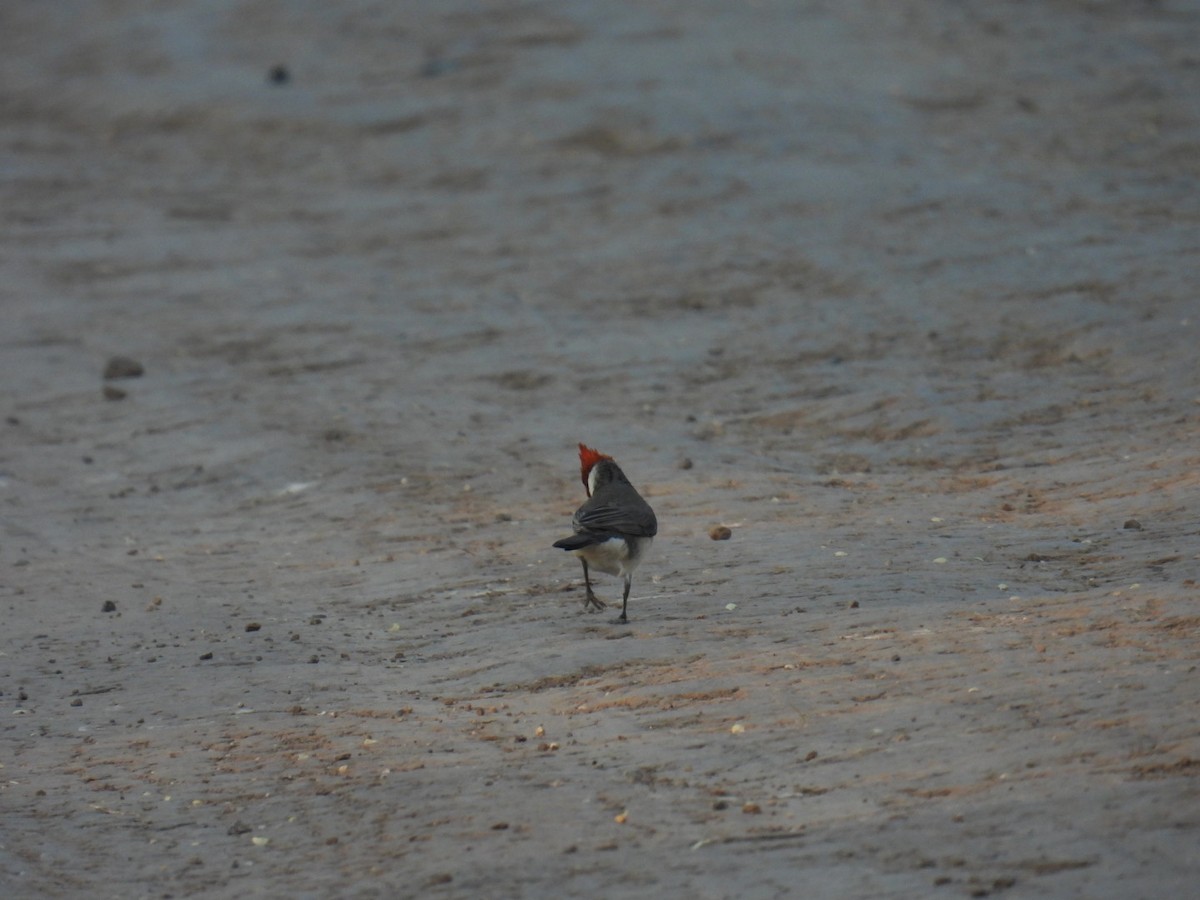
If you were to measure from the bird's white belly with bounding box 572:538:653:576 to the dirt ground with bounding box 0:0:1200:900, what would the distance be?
0.28 m

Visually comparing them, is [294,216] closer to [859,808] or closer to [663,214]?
[663,214]

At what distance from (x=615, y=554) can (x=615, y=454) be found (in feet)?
9.51

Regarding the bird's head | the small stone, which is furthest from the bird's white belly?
the small stone

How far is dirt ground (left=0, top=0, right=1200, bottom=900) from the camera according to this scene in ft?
18.5

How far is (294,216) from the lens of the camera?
17.1 meters

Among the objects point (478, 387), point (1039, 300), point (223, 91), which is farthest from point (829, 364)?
point (223, 91)

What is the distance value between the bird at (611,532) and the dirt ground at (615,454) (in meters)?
0.26

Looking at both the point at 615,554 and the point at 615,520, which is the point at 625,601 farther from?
the point at 615,520

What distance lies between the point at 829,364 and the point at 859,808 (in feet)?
21.9

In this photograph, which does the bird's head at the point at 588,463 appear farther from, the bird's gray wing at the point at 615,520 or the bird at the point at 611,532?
the bird's gray wing at the point at 615,520

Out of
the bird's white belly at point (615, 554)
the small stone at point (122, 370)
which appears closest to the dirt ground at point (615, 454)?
the small stone at point (122, 370)

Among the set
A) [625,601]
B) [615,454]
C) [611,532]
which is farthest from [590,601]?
[615,454]

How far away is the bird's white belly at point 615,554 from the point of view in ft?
25.0

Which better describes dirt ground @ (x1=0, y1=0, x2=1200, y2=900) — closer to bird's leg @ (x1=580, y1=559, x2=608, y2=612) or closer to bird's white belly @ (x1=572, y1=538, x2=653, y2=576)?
bird's leg @ (x1=580, y1=559, x2=608, y2=612)
